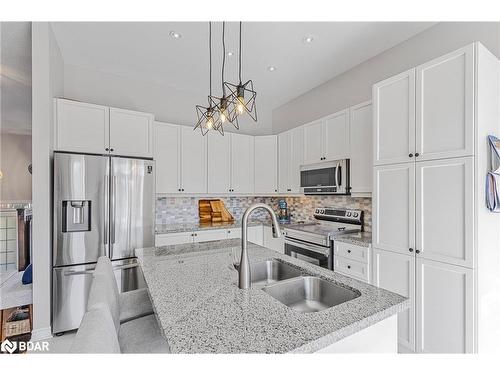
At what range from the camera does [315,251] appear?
2672 mm

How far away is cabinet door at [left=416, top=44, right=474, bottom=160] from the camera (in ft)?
5.03

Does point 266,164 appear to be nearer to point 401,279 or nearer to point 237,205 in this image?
point 237,205

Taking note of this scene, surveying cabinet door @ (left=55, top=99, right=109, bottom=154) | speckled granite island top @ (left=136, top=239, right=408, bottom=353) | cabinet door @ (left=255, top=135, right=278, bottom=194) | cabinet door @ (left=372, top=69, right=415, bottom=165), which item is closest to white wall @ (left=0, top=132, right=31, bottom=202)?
cabinet door @ (left=55, top=99, right=109, bottom=154)

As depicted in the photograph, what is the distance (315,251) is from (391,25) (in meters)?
2.30

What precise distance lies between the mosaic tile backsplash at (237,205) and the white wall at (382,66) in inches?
47.8

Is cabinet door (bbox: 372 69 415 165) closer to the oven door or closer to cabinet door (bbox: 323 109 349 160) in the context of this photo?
cabinet door (bbox: 323 109 349 160)

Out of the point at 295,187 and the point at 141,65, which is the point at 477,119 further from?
the point at 141,65

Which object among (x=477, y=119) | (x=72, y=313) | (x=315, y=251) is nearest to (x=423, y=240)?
(x=477, y=119)

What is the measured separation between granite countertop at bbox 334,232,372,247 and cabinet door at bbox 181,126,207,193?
190 cm

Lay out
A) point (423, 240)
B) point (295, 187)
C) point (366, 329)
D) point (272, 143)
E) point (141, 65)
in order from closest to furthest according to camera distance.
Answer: point (366, 329)
point (423, 240)
point (141, 65)
point (295, 187)
point (272, 143)

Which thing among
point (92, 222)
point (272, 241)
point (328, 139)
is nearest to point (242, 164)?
point (272, 241)

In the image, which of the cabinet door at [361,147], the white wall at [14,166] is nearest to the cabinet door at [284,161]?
the cabinet door at [361,147]

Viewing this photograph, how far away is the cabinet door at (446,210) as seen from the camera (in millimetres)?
1522
